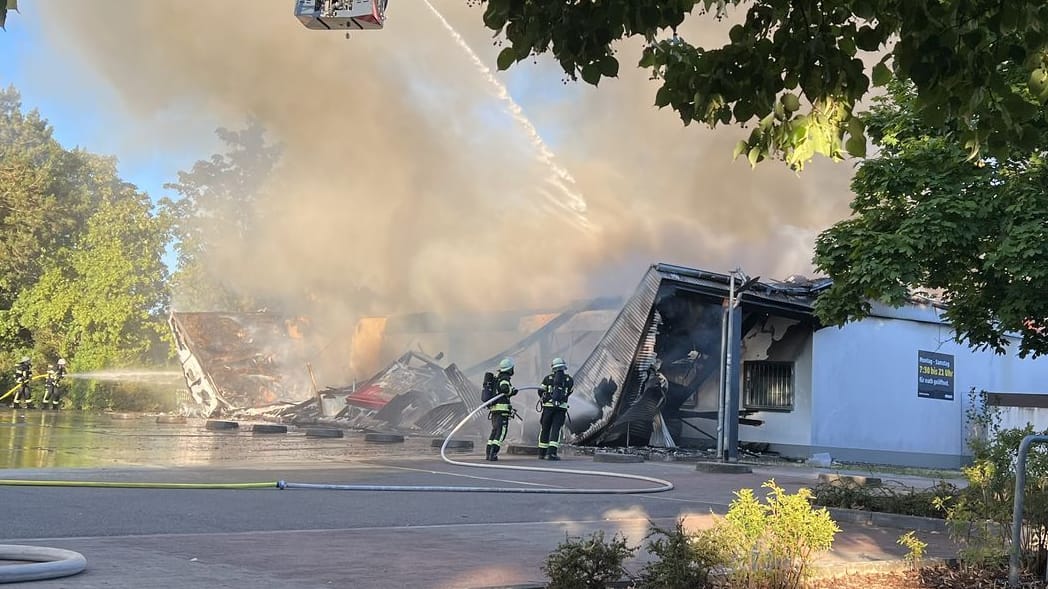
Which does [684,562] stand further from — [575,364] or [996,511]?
[575,364]

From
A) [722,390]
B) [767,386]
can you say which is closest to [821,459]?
[767,386]

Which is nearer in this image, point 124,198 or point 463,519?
point 463,519

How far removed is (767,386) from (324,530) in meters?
15.1

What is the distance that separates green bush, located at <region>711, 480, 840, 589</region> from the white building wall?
15.2 metres

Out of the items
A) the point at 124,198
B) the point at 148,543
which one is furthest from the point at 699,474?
the point at 124,198

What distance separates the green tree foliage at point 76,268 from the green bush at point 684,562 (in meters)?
35.0

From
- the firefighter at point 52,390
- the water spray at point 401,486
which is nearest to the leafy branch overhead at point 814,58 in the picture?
the water spray at point 401,486

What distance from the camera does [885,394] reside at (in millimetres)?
20125

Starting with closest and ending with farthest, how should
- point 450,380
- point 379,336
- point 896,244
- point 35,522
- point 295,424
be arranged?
point 35,522, point 896,244, point 450,380, point 295,424, point 379,336

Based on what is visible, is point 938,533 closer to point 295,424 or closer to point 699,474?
point 699,474

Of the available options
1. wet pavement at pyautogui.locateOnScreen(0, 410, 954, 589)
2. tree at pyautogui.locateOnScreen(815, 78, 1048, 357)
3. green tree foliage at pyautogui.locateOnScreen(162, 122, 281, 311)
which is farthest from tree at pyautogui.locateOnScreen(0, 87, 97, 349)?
tree at pyautogui.locateOnScreen(815, 78, 1048, 357)

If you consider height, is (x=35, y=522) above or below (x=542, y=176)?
below

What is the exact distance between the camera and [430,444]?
693 inches

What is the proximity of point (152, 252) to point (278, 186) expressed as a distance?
11024mm
